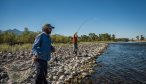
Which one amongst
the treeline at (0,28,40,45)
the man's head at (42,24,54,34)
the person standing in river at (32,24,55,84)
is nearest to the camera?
the person standing in river at (32,24,55,84)

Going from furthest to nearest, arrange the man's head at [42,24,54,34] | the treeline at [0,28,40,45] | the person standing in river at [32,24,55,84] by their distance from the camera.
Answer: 1. the treeline at [0,28,40,45]
2. the man's head at [42,24,54,34]
3. the person standing in river at [32,24,55,84]

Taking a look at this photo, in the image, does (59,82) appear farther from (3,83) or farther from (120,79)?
(120,79)

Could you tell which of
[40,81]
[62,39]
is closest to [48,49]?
[40,81]

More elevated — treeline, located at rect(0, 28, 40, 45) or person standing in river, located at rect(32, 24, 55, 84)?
treeline, located at rect(0, 28, 40, 45)

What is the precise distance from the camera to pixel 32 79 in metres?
9.27

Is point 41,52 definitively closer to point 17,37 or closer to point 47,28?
point 47,28

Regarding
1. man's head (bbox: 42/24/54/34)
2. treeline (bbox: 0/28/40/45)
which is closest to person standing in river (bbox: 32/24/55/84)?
man's head (bbox: 42/24/54/34)

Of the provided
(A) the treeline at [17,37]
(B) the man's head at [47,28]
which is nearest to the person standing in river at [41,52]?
(B) the man's head at [47,28]

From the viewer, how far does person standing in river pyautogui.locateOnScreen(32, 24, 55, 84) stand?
22.9ft

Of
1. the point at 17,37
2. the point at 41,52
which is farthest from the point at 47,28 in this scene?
the point at 17,37

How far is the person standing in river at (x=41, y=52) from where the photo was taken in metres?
6.97

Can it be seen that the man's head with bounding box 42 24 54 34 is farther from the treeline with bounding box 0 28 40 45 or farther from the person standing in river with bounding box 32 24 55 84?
the treeline with bounding box 0 28 40 45

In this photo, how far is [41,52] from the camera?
278 inches

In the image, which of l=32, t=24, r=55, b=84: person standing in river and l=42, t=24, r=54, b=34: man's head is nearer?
l=32, t=24, r=55, b=84: person standing in river
